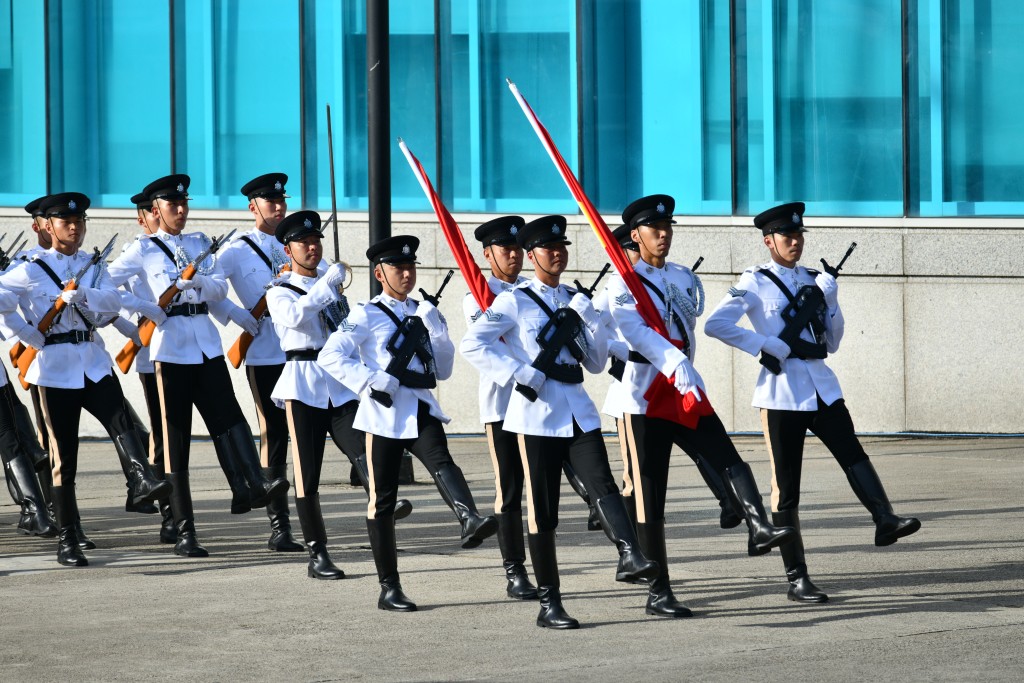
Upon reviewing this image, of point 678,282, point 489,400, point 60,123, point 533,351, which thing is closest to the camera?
point 533,351

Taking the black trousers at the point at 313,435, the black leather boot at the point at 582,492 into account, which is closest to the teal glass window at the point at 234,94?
the black leather boot at the point at 582,492

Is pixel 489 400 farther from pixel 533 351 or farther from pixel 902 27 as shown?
pixel 902 27

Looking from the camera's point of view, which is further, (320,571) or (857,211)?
(857,211)

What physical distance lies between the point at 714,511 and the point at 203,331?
11.6 feet

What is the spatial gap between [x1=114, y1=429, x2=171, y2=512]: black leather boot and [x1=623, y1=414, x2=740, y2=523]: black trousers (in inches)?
111

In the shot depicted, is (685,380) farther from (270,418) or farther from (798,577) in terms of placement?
(270,418)

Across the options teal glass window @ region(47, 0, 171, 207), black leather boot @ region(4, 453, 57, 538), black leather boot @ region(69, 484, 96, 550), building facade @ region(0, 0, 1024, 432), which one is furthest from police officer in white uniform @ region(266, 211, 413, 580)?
teal glass window @ region(47, 0, 171, 207)

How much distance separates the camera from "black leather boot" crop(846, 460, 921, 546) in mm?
7605

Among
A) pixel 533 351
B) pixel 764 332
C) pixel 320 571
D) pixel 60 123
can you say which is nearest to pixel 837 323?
pixel 764 332

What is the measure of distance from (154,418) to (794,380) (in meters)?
4.01

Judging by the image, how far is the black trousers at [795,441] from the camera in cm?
767

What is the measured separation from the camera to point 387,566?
7.55 meters

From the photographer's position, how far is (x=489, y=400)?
8273mm

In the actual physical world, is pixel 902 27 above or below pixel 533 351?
above
